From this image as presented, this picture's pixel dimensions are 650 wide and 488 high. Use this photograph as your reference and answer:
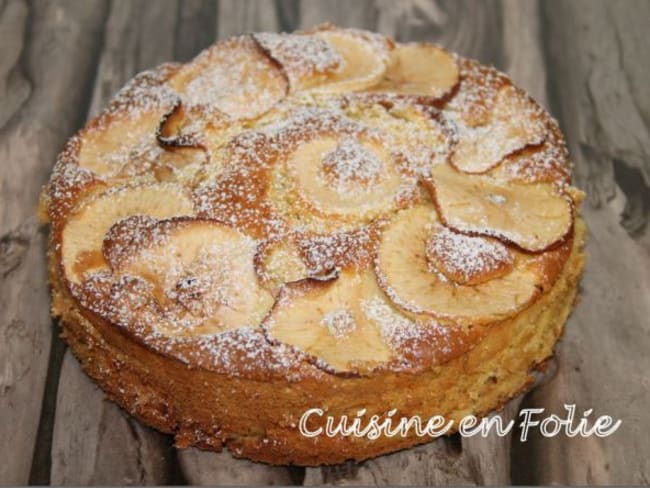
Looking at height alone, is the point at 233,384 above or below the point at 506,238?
below

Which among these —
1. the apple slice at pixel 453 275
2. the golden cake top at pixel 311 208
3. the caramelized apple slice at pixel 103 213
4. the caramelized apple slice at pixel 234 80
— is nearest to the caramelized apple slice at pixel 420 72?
the golden cake top at pixel 311 208

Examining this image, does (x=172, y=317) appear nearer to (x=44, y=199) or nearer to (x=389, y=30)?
(x=44, y=199)

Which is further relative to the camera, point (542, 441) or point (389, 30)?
point (389, 30)

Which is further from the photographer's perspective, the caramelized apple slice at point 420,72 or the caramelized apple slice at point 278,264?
the caramelized apple slice at point 420,72

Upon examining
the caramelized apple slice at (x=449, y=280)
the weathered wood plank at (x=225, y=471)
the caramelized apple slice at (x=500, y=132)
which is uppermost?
the caramelized apple slice at (x=500, y=132)

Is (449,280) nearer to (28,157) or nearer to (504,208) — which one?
(504,208)

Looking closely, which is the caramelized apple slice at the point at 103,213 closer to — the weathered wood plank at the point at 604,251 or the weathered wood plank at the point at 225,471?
the weathered wood plank at the point at 225,471

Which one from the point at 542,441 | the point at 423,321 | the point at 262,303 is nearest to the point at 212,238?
the point at 262,303

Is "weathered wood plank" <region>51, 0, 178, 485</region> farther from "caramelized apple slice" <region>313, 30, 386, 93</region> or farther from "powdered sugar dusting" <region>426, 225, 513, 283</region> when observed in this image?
"caramelized apple slice" <region>313, 30, 386, 93</region>
